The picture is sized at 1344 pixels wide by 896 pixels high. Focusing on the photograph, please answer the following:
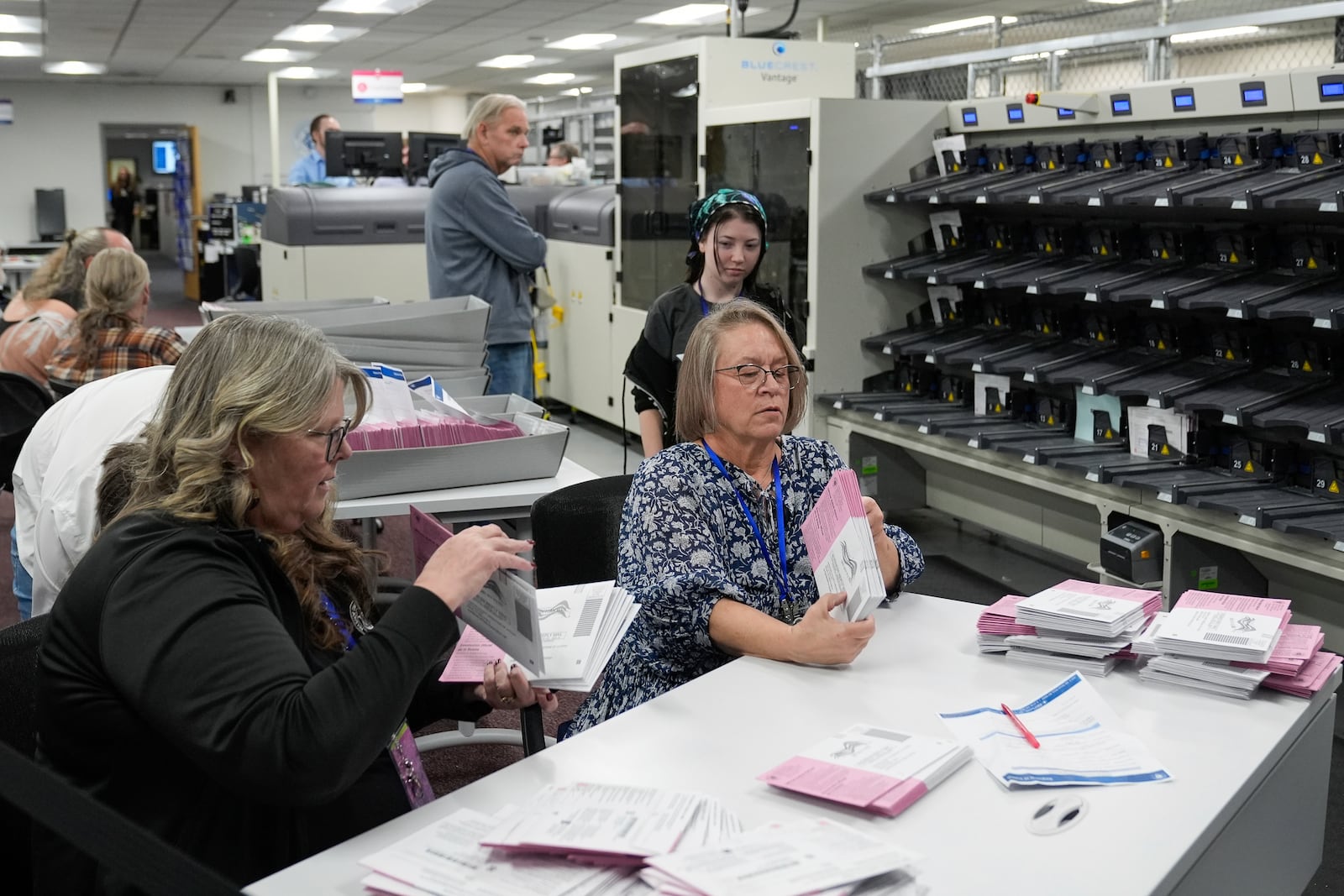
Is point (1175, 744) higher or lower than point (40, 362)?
lower

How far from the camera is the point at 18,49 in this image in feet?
49.3

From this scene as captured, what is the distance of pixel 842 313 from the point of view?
5004 millimetres

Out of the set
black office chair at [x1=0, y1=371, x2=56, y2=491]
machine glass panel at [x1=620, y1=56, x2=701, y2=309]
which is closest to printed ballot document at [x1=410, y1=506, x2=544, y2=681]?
black office chair at [x1=0, y1=371, x2=56, y2=491]

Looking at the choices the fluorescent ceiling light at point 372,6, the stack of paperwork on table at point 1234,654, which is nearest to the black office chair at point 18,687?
the stack of paperwork on table at point 1234,654

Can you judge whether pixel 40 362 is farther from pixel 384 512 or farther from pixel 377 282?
pixel 377 282

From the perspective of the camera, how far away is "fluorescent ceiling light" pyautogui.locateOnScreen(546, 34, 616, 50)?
1407 cm

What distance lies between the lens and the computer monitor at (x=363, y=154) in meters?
8.42

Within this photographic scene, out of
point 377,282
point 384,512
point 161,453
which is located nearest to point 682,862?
point 161,453

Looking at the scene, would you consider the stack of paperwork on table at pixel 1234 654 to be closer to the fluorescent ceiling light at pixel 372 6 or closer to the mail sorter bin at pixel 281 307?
the mail sorter bin at pixel 281 307

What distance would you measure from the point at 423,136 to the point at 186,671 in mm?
7621

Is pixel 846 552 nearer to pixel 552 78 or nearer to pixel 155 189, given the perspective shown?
pixel 552 78

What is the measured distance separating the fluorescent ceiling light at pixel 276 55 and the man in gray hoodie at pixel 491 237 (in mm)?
11927

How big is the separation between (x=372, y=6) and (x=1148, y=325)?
9.93m

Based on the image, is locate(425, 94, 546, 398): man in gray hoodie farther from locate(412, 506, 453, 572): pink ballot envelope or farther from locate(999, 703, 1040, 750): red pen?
locate(999, 703, 1040, 750): red pen
